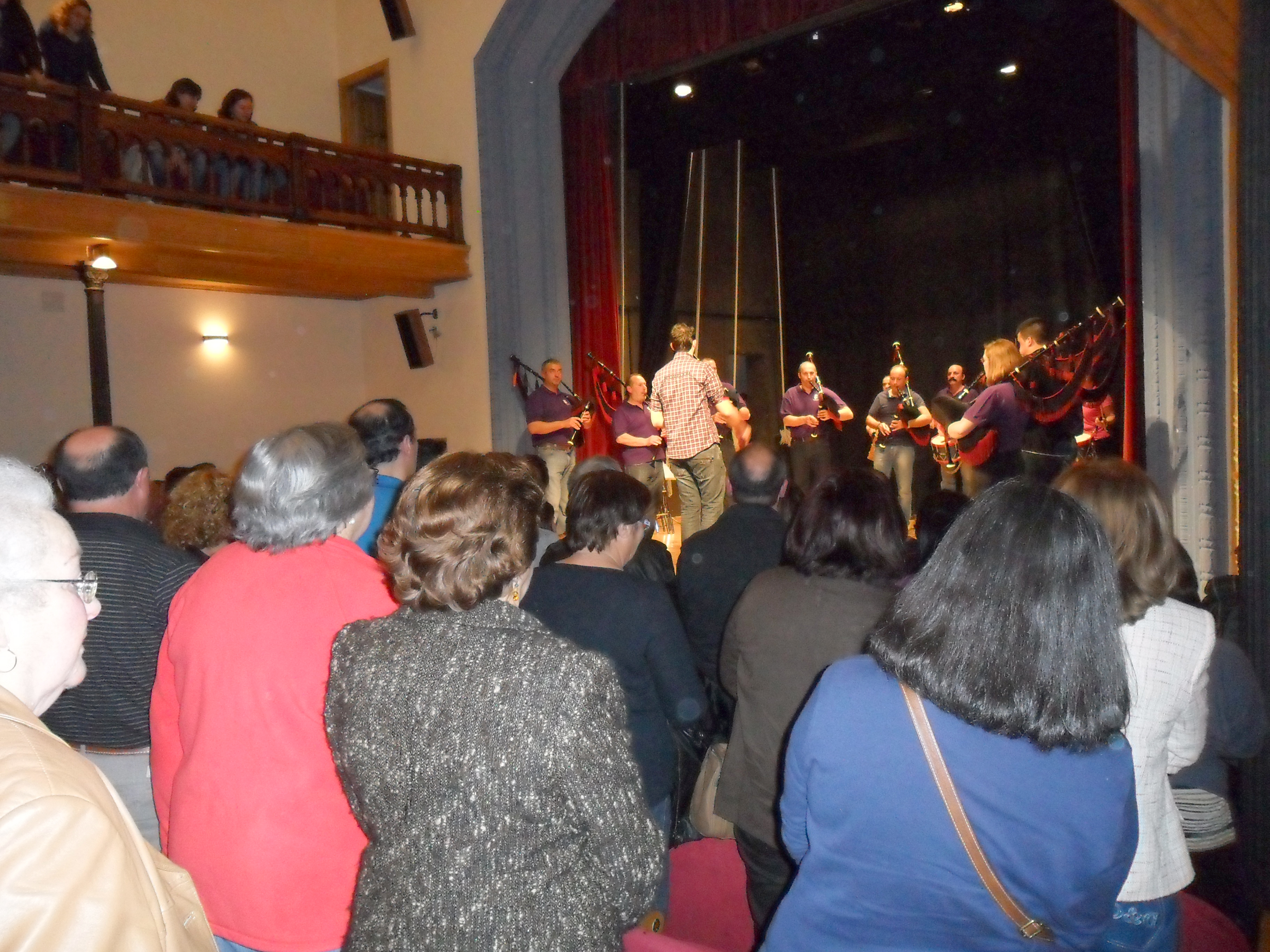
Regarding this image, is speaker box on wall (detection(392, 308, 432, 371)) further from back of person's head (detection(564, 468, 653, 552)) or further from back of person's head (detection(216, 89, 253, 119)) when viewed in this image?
back of person's head (detection(564, 468, 653, 552))

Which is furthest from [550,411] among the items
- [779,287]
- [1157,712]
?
[1157,712]

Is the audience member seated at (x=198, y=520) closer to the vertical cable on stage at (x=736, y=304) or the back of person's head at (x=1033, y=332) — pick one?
the back of person's head at (x=1033, y=332)

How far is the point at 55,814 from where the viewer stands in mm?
814

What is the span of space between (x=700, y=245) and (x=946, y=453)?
421cm

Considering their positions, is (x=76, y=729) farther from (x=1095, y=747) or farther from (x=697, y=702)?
(x=1095, y=747)

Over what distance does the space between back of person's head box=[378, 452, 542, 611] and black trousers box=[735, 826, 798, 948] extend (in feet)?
3.07

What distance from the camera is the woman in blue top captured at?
3.57 ft

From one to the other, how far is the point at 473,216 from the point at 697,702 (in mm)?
7509

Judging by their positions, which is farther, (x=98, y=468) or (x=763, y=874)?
(x=98, y=468)

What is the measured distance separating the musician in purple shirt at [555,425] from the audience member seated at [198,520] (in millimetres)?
5175

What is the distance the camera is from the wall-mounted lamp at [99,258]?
6.77m

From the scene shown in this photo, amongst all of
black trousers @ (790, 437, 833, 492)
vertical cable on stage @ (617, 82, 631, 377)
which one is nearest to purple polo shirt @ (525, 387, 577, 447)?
vertical cable on stage @ (617, 82, 631, 377)

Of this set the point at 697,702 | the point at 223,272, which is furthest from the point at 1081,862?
the point at 223,272

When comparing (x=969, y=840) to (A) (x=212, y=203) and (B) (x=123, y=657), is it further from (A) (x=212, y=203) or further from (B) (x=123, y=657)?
(A) (x=212, y=203)
